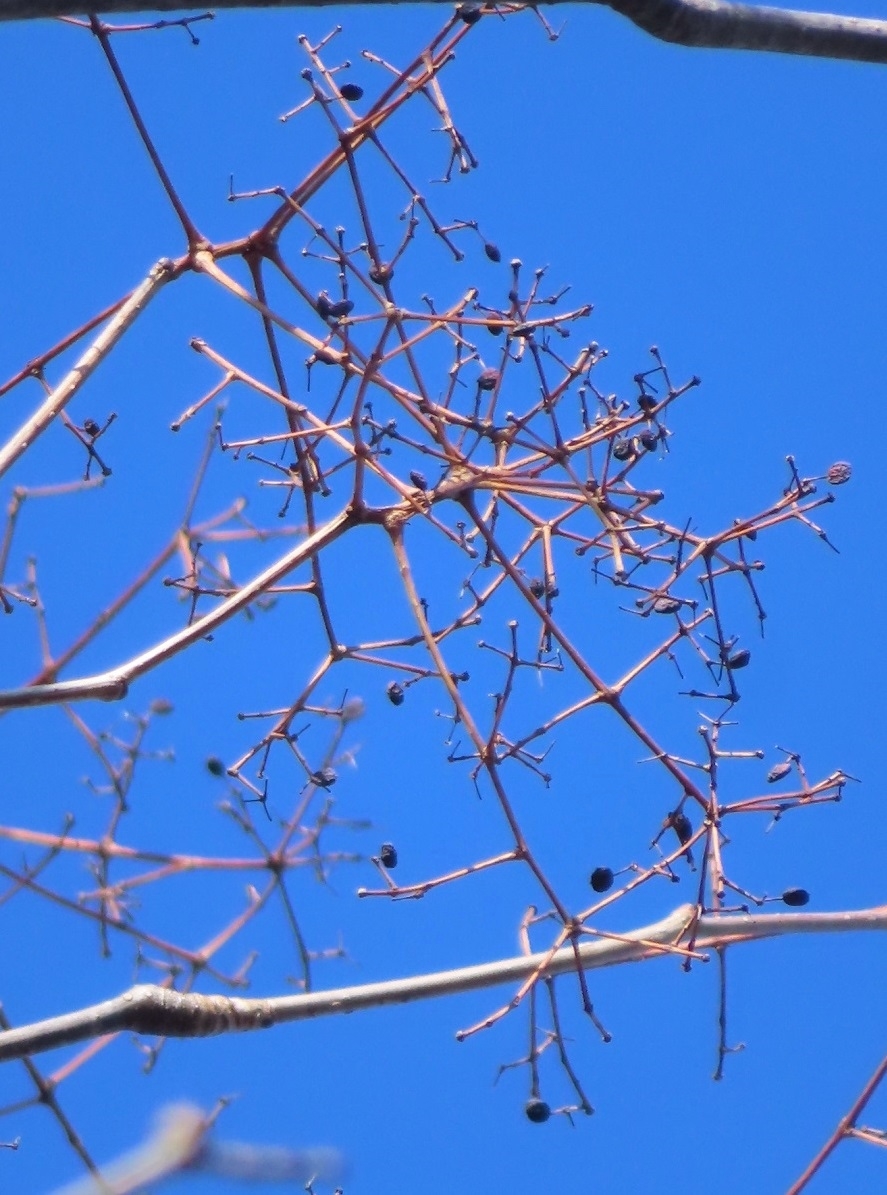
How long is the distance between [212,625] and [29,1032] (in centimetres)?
55

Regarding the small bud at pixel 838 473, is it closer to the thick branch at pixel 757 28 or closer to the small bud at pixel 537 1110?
the thick branch at pixel 757 28

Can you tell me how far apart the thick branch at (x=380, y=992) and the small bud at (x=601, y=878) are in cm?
9

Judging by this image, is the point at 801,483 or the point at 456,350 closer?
the point at 801,483

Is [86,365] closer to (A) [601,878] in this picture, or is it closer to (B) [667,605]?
(B) [667,605]

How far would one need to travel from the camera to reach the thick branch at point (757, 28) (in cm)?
144

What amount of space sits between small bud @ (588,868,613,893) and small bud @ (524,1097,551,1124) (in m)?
0.34

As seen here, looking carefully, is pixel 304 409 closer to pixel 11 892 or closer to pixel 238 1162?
pixel 11 892

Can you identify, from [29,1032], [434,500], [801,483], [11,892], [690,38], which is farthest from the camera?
[11,892]

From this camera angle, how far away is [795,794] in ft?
6.56

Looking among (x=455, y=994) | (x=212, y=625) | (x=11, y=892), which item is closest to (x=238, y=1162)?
(x=11, y=892)

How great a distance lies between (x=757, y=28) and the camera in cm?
149

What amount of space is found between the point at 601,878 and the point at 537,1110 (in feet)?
1.24

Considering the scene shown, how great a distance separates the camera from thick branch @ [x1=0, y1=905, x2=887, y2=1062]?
1.59 meters

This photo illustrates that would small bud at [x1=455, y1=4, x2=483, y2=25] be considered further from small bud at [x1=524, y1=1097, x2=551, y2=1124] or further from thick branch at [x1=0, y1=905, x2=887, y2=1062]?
small bud at [x1=524, y1=1097, x2=551, y2=1124]
